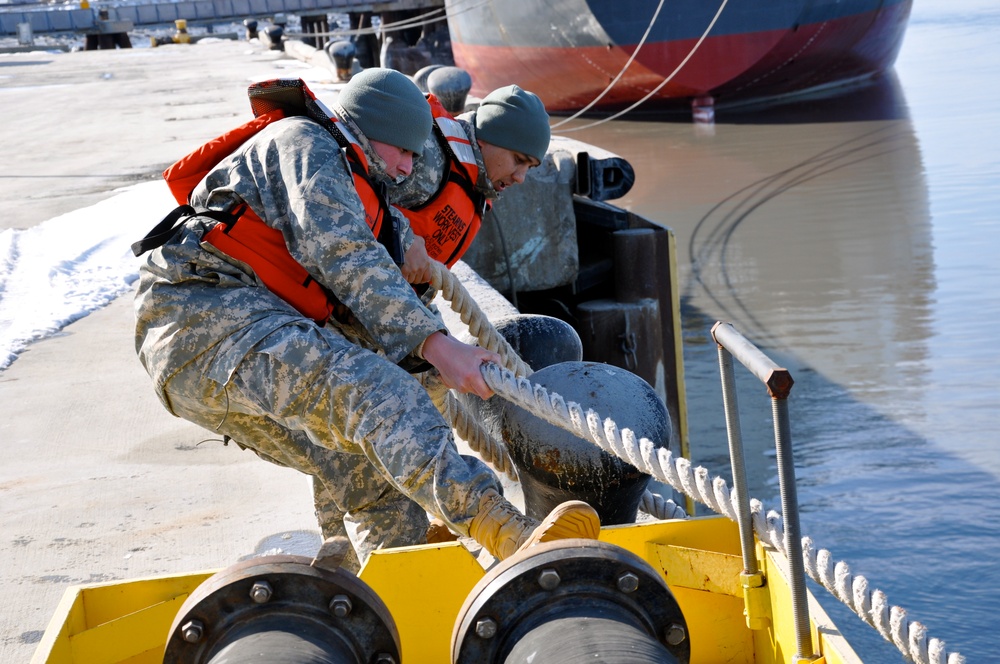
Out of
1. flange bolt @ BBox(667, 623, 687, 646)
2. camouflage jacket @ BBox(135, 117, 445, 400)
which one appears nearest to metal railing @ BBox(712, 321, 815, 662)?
flange bolt @ BBox(667, 623, 687, 646)

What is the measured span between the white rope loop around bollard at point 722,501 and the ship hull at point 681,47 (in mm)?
17999

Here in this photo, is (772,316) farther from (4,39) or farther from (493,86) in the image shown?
(4,39)

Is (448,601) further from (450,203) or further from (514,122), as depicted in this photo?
(514,122)

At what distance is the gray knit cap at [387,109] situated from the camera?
3.17 m

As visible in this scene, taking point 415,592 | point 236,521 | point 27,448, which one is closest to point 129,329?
point 27,448

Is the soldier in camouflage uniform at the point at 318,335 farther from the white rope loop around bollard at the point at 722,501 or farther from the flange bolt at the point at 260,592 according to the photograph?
the flange bolt at the point at 260,592

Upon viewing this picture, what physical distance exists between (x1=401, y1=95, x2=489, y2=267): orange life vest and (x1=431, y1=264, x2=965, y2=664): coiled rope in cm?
123

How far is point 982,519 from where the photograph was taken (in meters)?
7.03

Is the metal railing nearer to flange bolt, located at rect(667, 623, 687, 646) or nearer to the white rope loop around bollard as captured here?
the white rope loop around bollard

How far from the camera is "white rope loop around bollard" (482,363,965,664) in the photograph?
2232 millimetres

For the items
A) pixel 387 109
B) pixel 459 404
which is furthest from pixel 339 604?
pixel 459 404

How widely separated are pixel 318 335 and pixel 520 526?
0.76 metres

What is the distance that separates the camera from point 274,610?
227 centimetres

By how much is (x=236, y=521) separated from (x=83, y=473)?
92 centimetres
